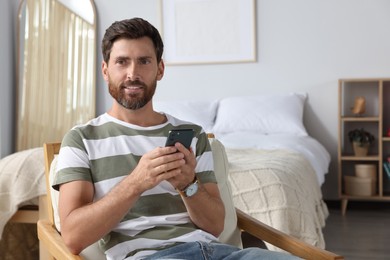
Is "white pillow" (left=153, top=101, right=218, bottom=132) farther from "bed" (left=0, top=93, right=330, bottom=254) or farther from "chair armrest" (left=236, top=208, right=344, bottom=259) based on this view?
"chair armrest" (left=236, top=208, right=344, bottom=259)

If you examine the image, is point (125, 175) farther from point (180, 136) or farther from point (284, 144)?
point (284, 144)

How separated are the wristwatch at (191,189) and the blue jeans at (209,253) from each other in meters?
0.13

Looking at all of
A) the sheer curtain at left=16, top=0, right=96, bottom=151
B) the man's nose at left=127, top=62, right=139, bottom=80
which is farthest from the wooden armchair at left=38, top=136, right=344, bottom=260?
the sheer curtain at left=16, top=0, right=96, bottom=151

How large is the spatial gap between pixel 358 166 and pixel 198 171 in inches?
140

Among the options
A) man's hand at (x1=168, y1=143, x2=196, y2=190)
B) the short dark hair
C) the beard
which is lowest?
man's hand at (x1=168, y1=143, x2=196, y2=190)

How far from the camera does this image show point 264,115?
5.24 meters

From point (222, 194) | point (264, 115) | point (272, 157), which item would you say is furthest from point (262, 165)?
point (264, 115)

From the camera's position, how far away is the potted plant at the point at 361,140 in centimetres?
520

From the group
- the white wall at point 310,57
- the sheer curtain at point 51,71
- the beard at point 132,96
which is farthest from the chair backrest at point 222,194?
the sheer curtain at point 51,71

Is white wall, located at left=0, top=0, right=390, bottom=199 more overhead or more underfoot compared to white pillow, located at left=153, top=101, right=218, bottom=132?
more overhead

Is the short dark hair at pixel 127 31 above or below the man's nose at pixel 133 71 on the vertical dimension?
above

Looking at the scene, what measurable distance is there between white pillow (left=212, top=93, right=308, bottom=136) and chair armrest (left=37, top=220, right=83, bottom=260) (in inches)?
130

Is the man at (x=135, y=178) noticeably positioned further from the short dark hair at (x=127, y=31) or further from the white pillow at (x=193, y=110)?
the white pillow at (x=193, y=110)

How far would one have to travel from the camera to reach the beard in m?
1.89
